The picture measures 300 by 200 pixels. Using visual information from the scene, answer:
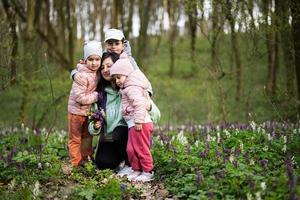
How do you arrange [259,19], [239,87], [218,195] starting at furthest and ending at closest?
[239,87], [259,19], [218,195]

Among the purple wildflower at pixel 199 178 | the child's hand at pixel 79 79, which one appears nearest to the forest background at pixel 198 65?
the child's hand at pixel 79 79

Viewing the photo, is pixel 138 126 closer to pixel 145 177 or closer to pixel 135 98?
pixel 135 98

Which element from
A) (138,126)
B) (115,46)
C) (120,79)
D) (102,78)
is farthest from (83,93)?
(138,126)

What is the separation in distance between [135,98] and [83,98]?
36.3 inches

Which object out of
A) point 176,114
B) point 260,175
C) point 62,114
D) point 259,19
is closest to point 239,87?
point 176,114

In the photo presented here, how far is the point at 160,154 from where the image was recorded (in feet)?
22.5

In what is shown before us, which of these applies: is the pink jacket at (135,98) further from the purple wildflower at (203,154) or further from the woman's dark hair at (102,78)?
the purple wildflower at (203,154)

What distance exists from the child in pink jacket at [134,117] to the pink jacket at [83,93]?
1.56 ft

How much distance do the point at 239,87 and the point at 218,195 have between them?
16061mm

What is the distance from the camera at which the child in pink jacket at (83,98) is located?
6.57m

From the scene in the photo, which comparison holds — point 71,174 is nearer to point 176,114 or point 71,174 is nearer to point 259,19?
point 259,19

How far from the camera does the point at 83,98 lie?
6.57 meters

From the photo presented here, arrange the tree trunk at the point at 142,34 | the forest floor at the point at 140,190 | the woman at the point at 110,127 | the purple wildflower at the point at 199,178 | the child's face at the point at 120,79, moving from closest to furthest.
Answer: the purple wildflower at the point at 199,178 < the forest floor at the point at 140,190 < the child's face at the point at 120,79 < the woman at the point at 110,127 < the tree trunk at the point at 142,34

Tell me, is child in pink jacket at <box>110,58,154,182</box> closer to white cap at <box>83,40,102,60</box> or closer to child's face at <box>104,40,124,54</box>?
white cap at <box>83,40,102,60</box>
